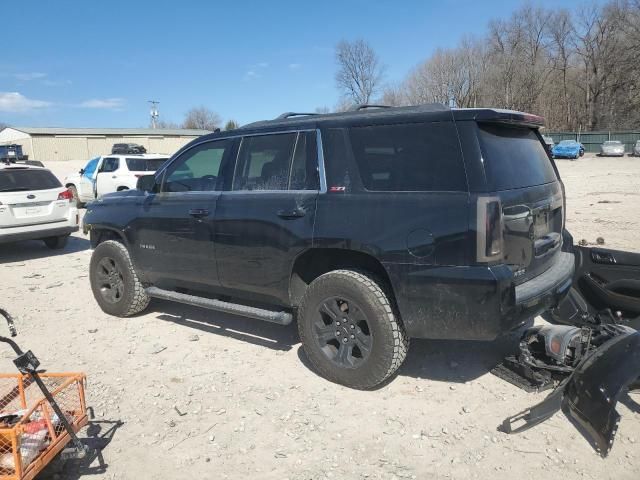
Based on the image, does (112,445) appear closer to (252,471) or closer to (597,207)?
(252,471)

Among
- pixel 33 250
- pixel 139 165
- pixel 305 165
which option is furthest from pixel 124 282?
pixel 139 165

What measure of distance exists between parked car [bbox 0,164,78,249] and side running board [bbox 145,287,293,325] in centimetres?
492

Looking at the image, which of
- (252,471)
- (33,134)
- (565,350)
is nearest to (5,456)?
(252,471)

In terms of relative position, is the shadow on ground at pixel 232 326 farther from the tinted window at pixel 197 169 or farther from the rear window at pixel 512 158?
the rear window at pixel 512 158

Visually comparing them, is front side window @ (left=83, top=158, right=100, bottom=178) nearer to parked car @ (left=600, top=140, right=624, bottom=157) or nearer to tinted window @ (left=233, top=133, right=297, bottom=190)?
tinted window @ (left=233, top=133, right=297, bottom=190)

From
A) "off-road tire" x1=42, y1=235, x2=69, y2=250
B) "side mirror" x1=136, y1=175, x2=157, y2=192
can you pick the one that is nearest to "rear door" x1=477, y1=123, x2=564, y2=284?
"side mirror" x1=136, y1=175, x2=157, y2=192

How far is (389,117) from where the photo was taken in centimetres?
360

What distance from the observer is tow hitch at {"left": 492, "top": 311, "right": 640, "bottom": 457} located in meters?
2.90

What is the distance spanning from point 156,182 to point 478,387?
11.5 feet

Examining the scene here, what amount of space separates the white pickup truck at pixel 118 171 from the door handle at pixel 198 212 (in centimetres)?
902

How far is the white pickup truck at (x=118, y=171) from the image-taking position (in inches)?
527

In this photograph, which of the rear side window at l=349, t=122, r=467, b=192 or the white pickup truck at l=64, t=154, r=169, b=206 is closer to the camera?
the rear side window at l=349, t=122, r=467, b=192

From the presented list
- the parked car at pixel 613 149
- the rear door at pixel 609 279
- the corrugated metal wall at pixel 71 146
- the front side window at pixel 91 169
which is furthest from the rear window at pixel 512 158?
the corrugated metal wall at pixel 71 146

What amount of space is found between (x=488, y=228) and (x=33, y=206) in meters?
8.41
